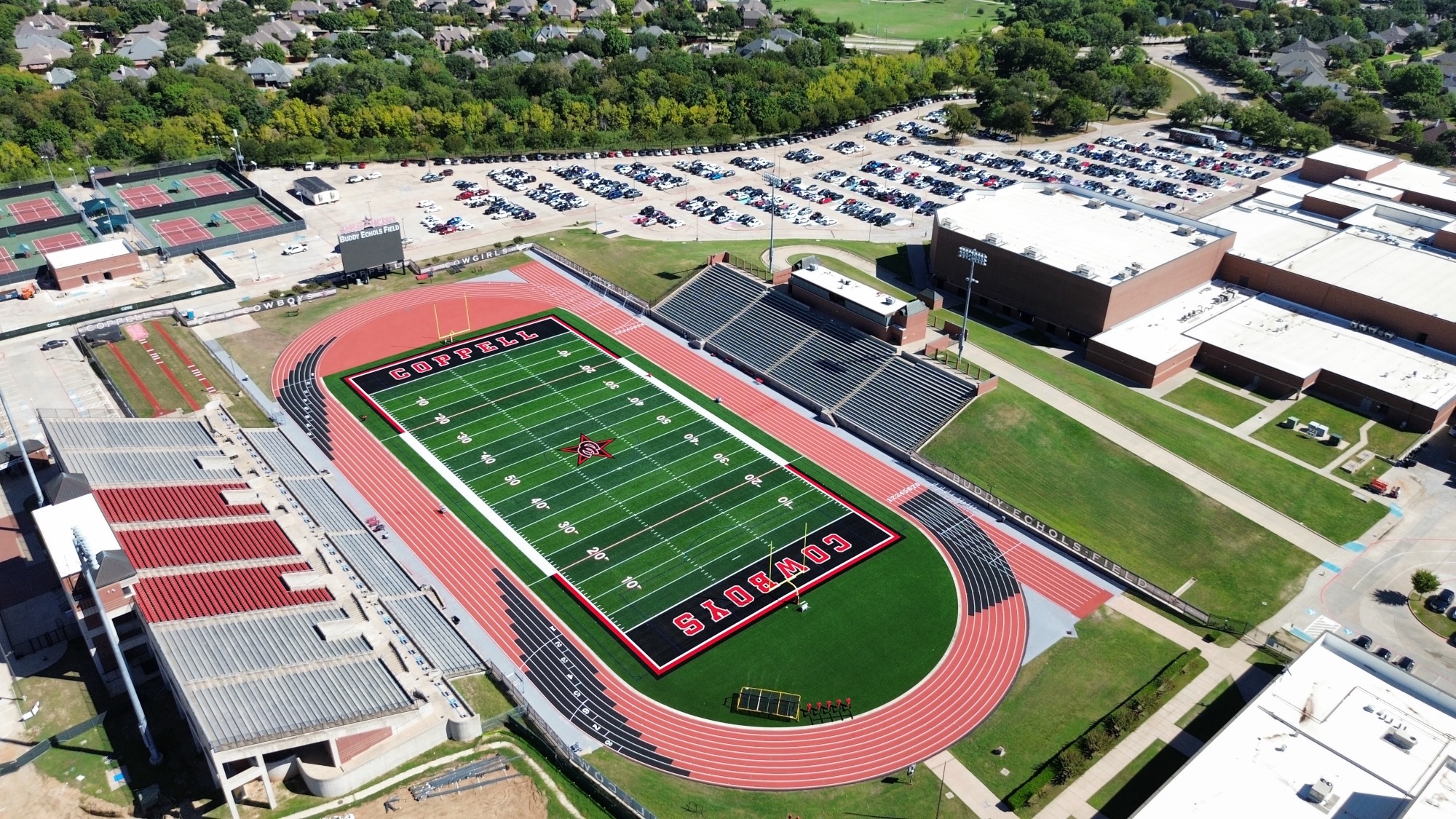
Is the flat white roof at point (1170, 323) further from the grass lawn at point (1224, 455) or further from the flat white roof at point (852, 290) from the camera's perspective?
the flat white roof at point (852, 290)

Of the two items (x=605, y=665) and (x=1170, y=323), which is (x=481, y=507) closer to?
(x=605, y=665)

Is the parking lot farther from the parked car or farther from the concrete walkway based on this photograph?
Result: the parked car

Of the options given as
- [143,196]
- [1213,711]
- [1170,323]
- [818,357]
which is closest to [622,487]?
[818,357]

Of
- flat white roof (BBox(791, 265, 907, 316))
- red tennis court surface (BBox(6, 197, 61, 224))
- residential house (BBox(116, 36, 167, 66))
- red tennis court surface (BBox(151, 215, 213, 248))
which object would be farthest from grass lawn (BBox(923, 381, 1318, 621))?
residential house (BBox(116, 36, 167, 66))

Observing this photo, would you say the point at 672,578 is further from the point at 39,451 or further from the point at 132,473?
the point at 39,451

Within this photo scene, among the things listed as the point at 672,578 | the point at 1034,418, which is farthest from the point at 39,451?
the point at 1034,418

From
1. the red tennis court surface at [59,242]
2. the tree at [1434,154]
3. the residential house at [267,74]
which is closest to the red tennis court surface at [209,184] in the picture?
the red tennis court surface at [59,242]
